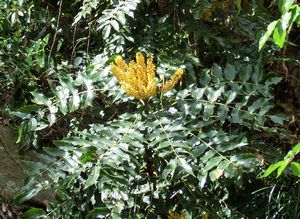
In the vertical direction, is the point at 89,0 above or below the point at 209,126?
above

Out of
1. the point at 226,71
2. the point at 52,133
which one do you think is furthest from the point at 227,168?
the point at 52,133

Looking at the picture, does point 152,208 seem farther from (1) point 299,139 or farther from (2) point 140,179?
(1) point 299,139

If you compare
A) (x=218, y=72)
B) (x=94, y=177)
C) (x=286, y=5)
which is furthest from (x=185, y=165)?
(x=286, y=5)

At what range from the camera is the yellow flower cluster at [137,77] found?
1.82 meters

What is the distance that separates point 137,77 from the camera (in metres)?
1.85

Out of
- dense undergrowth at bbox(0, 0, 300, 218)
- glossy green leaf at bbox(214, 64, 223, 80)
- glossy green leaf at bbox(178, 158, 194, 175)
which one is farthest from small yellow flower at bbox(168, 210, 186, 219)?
glossy green leaf at bbox(214, 64, 223, 80)

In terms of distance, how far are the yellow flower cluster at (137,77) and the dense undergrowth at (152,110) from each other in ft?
0.36

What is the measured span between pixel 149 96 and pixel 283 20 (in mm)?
661

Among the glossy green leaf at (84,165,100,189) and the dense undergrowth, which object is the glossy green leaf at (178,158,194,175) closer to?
the dense undergrowth

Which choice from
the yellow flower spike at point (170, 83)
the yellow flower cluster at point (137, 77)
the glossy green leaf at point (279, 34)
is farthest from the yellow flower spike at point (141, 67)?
the glossy green leaf at point (279, 34)

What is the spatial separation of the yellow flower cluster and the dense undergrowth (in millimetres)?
110

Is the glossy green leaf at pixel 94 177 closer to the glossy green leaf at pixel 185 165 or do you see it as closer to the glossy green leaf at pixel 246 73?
the glossy green leaf at pixel 185 165

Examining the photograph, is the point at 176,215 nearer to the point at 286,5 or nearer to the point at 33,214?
the point at 33,214

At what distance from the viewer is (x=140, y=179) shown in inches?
79.1
